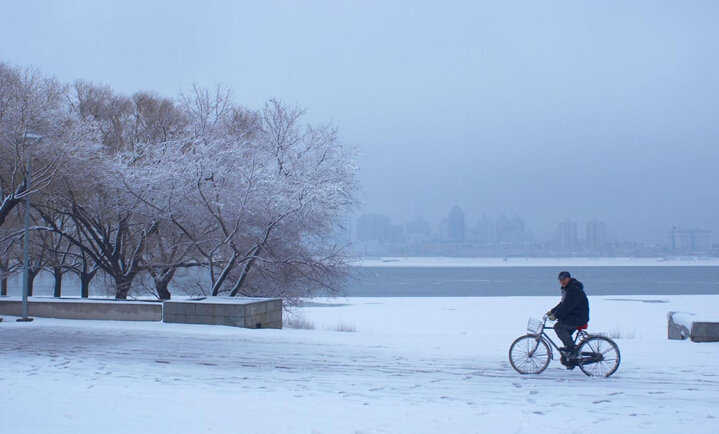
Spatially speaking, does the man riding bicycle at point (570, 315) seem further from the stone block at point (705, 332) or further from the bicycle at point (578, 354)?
the stone block at point (705, 332)

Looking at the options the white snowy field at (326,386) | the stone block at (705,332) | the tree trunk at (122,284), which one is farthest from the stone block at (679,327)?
the tree trunk at (122,284)

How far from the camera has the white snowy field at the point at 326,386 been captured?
25.8ft

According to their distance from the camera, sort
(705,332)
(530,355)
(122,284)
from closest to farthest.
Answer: (530,355)
(705,332)
(122,284)

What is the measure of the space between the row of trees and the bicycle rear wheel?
39.2ft

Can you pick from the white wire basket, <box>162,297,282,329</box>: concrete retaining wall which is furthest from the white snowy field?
<box>162,297,282,329</box>: concrete retaining wall

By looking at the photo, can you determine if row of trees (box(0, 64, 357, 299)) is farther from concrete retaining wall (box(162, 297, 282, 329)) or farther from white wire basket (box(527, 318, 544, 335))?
white wire basket (box(527, 318, 544, 335))

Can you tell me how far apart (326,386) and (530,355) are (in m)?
3.33

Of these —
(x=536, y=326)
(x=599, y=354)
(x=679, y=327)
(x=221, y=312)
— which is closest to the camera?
(x=599, y=354)

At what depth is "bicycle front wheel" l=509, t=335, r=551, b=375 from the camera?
10766 mm

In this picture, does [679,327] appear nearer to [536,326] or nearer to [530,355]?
[536,326]

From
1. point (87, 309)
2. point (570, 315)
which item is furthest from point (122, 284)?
point (570, 315)

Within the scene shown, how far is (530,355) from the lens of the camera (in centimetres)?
1078

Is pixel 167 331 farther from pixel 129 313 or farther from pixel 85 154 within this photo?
pixel 85 154

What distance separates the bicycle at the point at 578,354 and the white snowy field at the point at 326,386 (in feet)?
0.70
